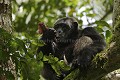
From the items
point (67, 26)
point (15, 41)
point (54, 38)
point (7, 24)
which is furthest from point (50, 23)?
point (15, 41)

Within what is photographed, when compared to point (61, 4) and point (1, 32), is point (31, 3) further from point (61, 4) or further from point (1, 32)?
point (1, 32)

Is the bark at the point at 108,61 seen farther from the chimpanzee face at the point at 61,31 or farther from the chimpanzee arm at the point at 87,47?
the chimpanzee face at the point at 61,31

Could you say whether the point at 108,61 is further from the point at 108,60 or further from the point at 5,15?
the point at 5,15

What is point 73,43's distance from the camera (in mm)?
6703

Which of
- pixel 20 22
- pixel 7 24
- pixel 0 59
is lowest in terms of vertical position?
pixel 20 22

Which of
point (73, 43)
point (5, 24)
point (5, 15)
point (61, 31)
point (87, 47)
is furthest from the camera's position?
point (61, 31)

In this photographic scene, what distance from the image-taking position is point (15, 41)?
384 cm

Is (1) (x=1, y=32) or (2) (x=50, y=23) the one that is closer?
(1) (x=1, y=32)

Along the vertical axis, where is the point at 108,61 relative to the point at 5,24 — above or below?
below

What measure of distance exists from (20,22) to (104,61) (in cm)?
639

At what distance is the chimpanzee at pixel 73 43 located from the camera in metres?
5.21

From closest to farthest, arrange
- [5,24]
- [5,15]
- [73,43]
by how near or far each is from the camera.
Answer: [5,24], [5,15], [73,43]

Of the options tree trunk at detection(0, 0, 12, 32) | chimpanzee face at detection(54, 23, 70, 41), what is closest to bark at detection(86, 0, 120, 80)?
tree trunk at detection(0, 0, 12, 32)

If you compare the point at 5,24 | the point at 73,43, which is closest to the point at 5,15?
the point at 5,24
